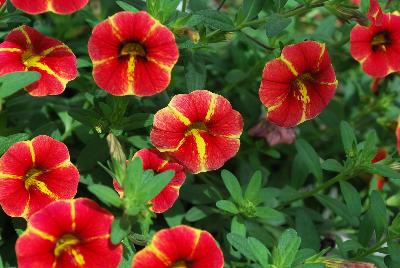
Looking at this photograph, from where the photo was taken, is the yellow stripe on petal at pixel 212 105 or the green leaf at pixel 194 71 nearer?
the yellow stripe on petal at pixel 212 105

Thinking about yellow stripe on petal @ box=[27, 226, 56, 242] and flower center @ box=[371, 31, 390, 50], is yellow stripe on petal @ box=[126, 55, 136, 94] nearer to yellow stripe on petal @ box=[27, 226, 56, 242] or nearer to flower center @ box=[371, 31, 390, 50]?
yellow stripe on petal @ box=[27, 226, 56, 242]

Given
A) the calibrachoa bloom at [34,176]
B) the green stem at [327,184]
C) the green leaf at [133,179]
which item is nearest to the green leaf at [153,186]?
the green leaf at [133,179]

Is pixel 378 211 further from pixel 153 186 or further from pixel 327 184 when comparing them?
pixel 153 186

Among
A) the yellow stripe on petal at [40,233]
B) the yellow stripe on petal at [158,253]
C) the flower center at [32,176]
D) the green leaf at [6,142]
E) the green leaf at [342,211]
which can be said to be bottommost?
the green leaf at [342,211]

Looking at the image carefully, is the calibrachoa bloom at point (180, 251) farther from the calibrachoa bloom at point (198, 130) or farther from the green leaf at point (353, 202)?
the green leaf at point (353, 202)

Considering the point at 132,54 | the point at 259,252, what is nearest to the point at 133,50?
the point at 132,54

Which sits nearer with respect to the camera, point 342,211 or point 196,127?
point 196,127

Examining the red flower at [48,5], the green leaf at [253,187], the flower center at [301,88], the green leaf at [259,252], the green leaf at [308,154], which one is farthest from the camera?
the green leaf at [308,154]
